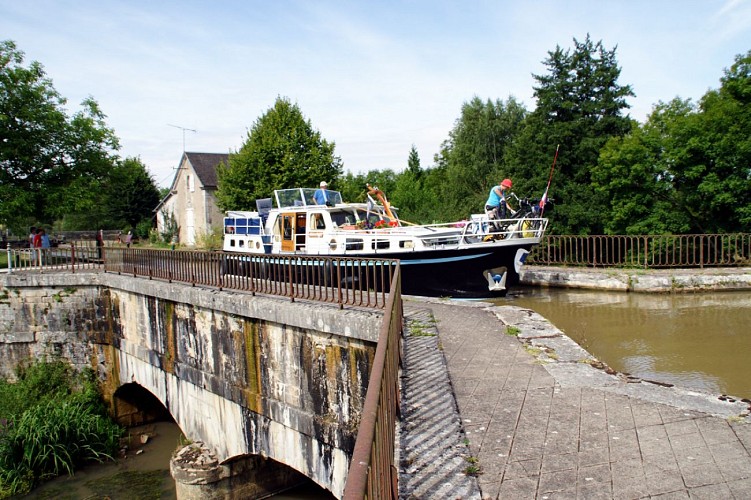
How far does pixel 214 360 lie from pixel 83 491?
4837 mm

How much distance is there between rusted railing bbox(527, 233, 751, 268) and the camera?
16.8m

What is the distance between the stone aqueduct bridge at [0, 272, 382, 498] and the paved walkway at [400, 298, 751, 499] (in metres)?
1.74

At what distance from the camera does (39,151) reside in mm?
21281

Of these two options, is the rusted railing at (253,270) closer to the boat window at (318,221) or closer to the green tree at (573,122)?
the boat window at (318,221)

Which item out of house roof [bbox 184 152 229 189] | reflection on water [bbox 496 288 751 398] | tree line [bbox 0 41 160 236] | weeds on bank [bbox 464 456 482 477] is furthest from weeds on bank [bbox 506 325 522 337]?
→ house roof [bbox 184 152 229 189]

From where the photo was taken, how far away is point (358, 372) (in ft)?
24.3

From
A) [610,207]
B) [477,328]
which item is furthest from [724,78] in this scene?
[477,328]

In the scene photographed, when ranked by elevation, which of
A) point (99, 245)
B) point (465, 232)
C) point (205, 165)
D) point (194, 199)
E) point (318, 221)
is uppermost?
point (205, 165)

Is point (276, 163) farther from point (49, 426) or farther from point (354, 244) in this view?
point (49, 426)

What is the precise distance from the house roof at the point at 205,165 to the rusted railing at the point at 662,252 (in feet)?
90.9

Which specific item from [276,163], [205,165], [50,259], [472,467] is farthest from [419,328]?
[205,165]

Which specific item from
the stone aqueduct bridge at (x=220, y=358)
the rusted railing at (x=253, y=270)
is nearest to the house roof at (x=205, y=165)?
the rusted railing at (x=253, y=270)

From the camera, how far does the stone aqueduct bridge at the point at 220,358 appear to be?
7797 millimetres

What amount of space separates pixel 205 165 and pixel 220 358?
34.1 metres
